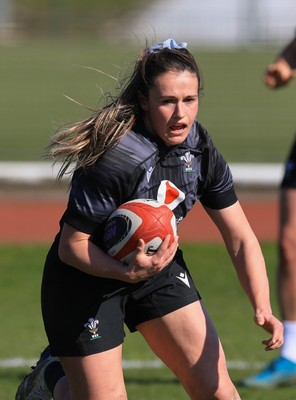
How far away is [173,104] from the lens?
4699 mm

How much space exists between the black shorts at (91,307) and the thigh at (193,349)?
6cm

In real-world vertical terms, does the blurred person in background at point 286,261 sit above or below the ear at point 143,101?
below

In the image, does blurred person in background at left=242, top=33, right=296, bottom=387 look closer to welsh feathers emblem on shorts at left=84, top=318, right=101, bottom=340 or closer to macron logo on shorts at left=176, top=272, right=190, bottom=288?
macron logo on shorts at left=176, top=272, right=190, bottom=288

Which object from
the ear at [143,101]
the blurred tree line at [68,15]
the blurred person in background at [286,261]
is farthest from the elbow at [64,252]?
the blurred tree line at [68,15]

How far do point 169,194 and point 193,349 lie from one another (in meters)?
0.75

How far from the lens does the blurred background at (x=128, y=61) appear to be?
19.6 meters

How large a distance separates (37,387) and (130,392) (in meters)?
1.24

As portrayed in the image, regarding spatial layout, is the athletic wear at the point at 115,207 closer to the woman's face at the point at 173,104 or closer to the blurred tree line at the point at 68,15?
the woman's face at the point at 173,104

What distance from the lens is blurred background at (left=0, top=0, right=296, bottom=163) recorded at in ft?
64.5

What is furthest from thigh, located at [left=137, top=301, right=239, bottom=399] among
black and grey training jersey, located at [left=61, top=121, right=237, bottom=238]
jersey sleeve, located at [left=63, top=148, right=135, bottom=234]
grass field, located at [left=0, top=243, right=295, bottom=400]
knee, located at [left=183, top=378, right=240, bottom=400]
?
grass field, located at [left=0, top=243, right=295, bottom=400]

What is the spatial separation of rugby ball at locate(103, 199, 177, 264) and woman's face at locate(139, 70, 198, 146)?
32 centimetres

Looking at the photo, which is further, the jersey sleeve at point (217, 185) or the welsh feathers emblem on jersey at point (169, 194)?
the jersey sleeve at point (217, 185)

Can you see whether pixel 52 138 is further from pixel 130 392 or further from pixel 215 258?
pixel 215 258

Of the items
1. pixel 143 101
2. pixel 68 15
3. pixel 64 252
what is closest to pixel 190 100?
pixel 143 101
